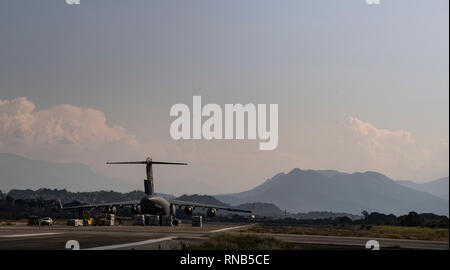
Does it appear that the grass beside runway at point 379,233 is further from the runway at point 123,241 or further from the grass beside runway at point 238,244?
the grass beside runway at point 238,244

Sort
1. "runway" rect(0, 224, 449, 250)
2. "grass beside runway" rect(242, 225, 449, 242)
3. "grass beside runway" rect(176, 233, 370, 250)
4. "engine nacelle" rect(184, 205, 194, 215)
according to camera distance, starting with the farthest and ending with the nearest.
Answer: "engine nacelle" rect(184, 205, 194, 215), "grass beside runway" rect(242, 225, 449, 242), "runway" rect(0, 224, 449, 250), "grass beside runway" rect(176, 233, 370, 250)

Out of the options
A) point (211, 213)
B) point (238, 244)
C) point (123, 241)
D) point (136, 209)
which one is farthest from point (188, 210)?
point (238, 244)

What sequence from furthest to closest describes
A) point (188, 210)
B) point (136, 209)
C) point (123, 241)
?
1. point (136, 209)
2. point (188, 210)
3. point (123, 241)

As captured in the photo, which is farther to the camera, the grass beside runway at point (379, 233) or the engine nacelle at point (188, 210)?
the engine nacelle at point (188, 210)

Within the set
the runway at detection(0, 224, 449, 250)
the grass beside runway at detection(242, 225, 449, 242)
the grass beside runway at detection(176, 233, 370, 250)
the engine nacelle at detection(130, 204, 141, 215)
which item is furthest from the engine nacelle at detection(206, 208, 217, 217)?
the grass beside runway at detection(176, 233, 370, 250)

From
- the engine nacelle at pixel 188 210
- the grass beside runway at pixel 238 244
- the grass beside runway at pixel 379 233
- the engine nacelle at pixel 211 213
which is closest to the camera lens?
the grass beside runway at pixel 238 244

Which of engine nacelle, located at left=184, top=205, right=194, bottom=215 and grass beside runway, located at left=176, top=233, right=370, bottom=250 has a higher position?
grass beside runway, located at left=176, top=233, right=370, bottom=250

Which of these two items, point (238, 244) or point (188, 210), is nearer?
point (238, 244)

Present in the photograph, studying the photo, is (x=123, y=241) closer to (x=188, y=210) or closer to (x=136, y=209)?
(x=188, y=210)

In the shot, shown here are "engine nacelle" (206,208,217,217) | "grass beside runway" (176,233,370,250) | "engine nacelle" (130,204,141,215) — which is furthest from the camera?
"engine nacelle" (130,204,141,215)

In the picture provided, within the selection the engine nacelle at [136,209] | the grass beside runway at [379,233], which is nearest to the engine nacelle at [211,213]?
the grass beside runway at [379,233]

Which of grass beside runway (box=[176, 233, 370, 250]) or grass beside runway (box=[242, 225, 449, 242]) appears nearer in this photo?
grass beside runway (box=[176, 233, 370, 250])

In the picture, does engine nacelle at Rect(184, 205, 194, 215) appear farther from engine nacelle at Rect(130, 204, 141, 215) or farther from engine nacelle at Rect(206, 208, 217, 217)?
engine nacelle at Rect(130, 204, 141, 215)
